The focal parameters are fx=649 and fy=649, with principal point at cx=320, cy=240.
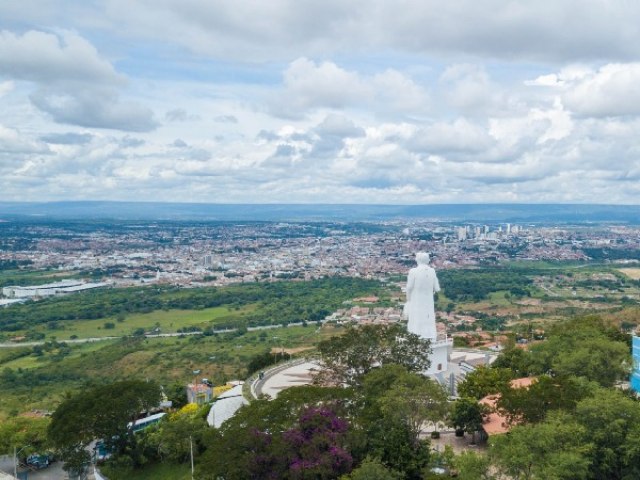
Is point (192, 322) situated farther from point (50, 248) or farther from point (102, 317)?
point (50, 248)

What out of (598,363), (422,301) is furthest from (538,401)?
(422,301)

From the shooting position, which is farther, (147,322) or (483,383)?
(147,322)

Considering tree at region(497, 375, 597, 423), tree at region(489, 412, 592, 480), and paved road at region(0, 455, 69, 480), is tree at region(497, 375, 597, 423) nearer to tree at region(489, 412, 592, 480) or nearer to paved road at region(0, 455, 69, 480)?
tree at region(489, 412, 592, 480)

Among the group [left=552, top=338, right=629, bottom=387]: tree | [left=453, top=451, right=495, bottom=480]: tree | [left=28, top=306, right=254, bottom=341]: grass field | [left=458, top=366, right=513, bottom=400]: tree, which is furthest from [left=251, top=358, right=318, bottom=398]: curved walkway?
[left=28, top=306, right=254, bottom=341]: grass field

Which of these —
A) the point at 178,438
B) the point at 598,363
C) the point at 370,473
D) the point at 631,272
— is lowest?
the point at 631,272

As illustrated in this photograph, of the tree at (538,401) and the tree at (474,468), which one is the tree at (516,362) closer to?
the tree at (538,401)

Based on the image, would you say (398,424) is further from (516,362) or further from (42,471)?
(42,471)
